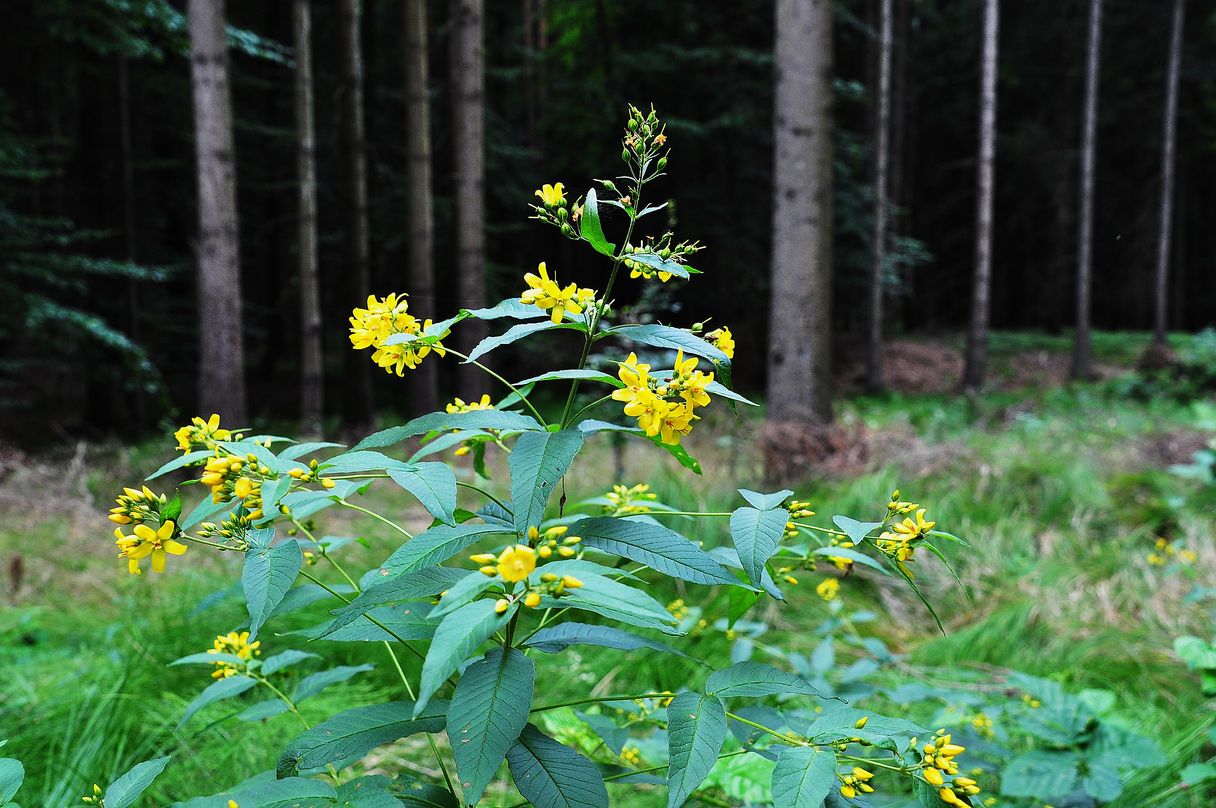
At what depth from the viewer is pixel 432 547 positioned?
842mm

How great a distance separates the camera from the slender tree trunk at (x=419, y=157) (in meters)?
7.43

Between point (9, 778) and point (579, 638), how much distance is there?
652 mm

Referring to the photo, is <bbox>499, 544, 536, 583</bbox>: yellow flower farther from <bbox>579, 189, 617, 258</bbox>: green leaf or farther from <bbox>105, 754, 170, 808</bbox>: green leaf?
<bbox>105, 754, 170, 808</bbox>: green leaf

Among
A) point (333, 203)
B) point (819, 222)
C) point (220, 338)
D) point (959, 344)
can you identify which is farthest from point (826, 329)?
point (959, 344)

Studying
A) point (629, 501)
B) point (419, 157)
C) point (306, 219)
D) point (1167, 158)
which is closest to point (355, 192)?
point (306, 219)

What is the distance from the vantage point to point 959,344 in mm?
16672

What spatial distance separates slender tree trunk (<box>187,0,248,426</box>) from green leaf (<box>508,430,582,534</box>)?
5.44 m

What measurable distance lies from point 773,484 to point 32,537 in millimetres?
3990

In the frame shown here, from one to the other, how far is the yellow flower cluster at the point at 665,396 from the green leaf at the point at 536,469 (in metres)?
0.08

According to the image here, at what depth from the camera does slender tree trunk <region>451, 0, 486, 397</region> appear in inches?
278

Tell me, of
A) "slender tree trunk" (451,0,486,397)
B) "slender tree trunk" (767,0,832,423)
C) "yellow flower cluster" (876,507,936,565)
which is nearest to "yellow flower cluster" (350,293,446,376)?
"yellow flower cluster" (876,507,936,565)

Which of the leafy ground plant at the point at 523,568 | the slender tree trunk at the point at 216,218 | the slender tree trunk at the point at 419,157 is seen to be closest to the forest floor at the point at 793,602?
the leafy ground plant at the point at 523,568

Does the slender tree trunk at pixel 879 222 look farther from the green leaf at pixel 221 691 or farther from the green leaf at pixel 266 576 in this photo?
the green leaf at pixel 266 576

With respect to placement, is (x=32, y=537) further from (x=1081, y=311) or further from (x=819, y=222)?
(x=1081, y=311)
